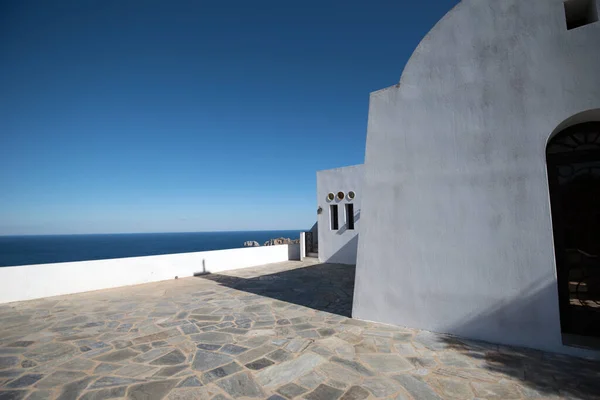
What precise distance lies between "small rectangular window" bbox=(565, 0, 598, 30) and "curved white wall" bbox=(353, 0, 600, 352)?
1.06ft

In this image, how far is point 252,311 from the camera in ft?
20.7

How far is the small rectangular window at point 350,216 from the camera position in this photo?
1383 cm

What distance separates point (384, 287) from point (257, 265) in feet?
32.0

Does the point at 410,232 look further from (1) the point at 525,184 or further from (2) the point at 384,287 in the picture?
(1) the point at 525,184

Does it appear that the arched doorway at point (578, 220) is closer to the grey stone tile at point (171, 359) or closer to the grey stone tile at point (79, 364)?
the grey stone tile at point (171, 359)

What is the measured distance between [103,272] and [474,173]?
1087 cm

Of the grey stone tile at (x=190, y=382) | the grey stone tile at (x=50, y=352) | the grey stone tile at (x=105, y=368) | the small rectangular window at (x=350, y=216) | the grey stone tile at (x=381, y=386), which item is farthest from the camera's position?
the small rectangular window at (x=350, y=216)

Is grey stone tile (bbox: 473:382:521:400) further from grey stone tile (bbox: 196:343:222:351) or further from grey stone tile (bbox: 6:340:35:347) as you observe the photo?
grey stone tile (bbox: 6:340:35:347)

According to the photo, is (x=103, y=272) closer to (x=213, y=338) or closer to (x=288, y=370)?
Result: (x=213, y=338)

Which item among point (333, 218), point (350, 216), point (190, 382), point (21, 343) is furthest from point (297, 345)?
point (333, 218)

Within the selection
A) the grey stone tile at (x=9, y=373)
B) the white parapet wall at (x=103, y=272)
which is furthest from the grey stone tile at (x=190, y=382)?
the white parapet wall at (x=103, y=272)

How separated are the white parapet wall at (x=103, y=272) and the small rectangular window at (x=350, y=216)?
5.39 meters

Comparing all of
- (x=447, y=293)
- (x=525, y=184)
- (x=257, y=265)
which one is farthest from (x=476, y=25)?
(x=257, y=265)

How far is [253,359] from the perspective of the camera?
13.0ft
